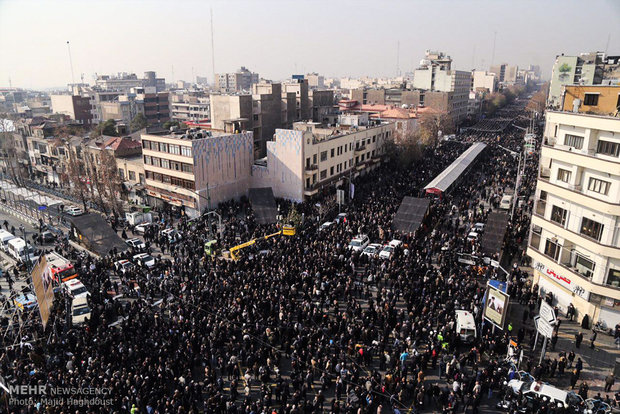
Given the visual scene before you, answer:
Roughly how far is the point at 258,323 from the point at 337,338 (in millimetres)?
3544

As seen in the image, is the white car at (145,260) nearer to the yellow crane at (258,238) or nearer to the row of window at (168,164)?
the yellow crane at (258,238)

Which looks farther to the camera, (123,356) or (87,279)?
(87,279)

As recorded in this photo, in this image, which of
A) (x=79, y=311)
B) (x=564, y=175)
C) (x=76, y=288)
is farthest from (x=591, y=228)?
(x=76, y=288)

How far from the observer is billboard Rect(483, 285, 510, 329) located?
57.4 ft

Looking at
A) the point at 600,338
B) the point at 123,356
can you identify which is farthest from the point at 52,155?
the point at 600,338

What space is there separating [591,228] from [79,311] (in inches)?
1000

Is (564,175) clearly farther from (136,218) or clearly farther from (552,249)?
(136,218)

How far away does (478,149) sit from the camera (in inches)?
2354

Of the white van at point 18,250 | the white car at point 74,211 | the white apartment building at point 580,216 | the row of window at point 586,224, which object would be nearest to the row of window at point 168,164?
the white car at point 74,211

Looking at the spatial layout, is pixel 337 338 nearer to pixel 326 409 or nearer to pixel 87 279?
pixel 326 409

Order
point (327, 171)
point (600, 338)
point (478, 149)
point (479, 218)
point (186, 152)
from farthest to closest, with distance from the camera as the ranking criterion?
point (478, 149) → point (327, 171) → point (186, 152) → point (479, 218) → point (600, 338)

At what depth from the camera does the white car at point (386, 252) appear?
26750 millimetres

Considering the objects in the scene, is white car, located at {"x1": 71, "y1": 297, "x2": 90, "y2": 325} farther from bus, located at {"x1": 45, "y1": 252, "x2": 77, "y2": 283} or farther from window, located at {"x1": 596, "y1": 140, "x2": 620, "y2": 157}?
window, located at {"x1": 596, "y1": 140, "x2": 620, "y2": 157}

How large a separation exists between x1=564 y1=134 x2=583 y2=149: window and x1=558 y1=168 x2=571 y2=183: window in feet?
4.42
